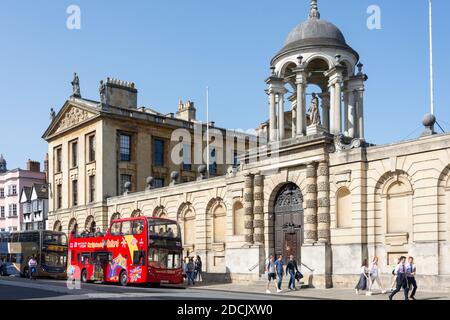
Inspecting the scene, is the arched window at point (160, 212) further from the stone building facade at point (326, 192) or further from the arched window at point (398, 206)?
the arched window at point (398, 206)

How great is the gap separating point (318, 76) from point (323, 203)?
947cm

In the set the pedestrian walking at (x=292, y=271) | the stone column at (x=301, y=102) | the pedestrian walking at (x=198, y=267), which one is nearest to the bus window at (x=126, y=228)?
the pedestrian walking at (x=198, y=267)

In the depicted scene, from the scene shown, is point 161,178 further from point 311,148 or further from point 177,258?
point 311,148

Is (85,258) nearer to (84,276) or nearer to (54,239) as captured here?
(84,276)

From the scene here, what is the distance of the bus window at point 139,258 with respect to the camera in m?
34.2

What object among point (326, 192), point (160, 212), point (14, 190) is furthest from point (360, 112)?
point (14, 190)

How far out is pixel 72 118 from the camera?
59.2m

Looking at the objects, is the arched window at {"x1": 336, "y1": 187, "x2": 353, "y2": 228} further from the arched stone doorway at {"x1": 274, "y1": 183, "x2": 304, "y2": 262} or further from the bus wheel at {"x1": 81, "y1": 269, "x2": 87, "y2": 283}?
the bus wheel at {"x1": 81, "y1": 269, "x2": 87, "y2": 283}

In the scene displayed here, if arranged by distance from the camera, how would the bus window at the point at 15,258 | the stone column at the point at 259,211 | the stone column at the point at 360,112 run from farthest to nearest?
the bus window at the point at 15,258
the stone column at the point at 259,211
the stone column at the point at 360,112

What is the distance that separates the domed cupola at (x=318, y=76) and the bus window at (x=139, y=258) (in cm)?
981
